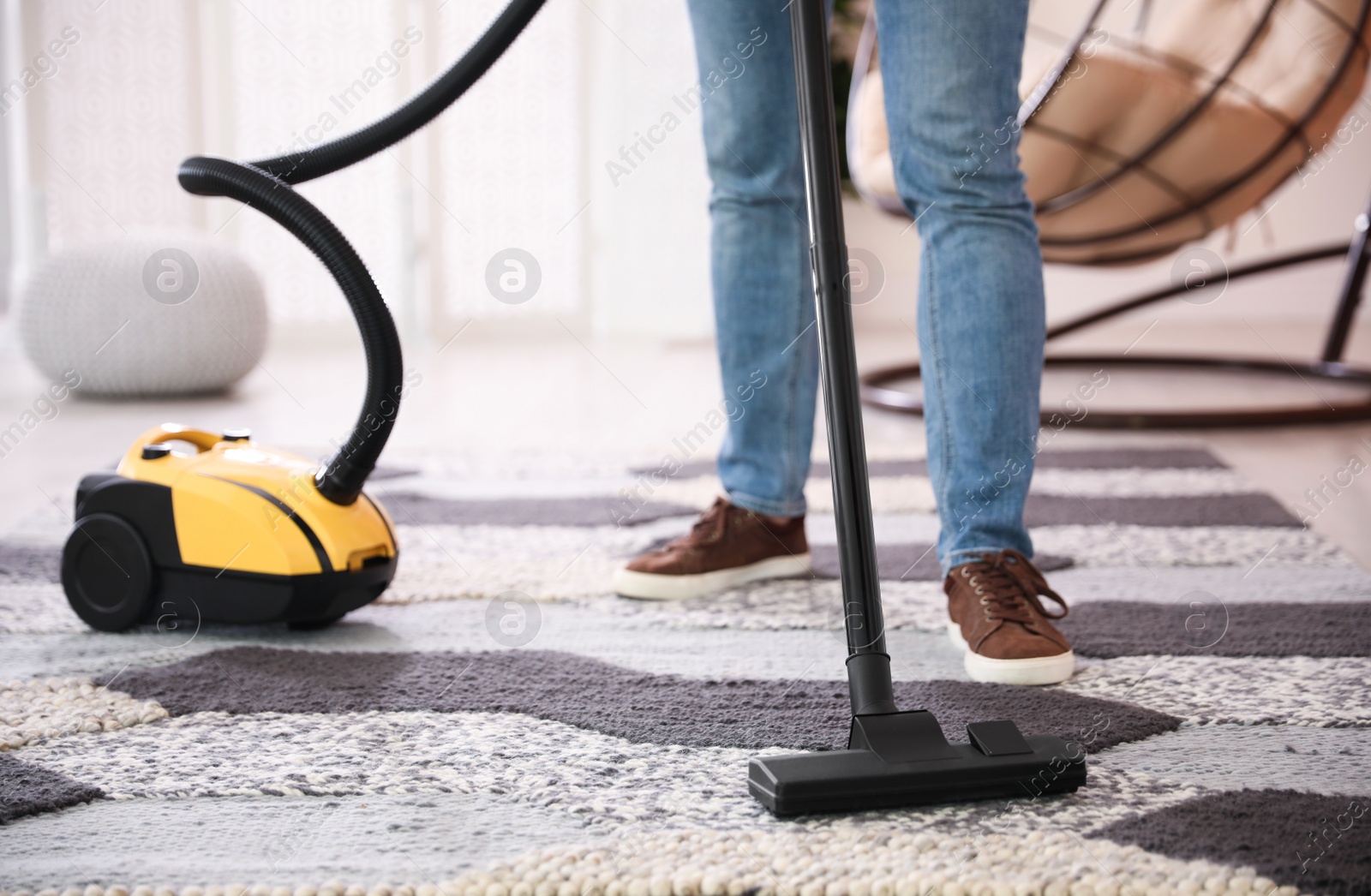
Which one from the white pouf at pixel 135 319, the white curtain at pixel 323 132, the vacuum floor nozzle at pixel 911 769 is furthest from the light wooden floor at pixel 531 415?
the vacuum floor nozzle at pixel 911 769

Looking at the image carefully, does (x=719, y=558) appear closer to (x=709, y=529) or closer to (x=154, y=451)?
(x=709, y=529)

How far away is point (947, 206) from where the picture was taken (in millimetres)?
1081

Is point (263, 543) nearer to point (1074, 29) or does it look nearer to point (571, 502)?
point (571, 502)

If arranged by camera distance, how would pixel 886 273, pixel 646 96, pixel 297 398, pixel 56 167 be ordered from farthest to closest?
pixel 886 273 → pixel 646 96 → pixel 56 167 → pixel 297 398

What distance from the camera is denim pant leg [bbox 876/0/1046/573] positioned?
3.37 ft

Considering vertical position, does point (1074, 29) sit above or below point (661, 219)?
above

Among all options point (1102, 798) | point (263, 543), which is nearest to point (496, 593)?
point (263, 543)

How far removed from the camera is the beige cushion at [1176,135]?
7.00 ft

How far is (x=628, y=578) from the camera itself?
4.24 feet

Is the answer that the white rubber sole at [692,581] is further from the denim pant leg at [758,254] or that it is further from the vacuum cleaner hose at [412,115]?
the vacuum cleaner hose at [412,115]

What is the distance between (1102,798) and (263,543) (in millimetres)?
741

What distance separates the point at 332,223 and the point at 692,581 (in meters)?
0.53

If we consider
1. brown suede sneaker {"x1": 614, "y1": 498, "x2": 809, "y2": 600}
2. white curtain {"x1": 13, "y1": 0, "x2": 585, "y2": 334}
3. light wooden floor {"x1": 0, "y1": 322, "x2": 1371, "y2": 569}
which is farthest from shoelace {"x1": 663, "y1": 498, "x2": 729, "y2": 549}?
white curtain {"x1": 13, "y1": 0, "x2": 585, "y2": 334}

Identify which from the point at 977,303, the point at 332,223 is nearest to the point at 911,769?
the point at 977,303
